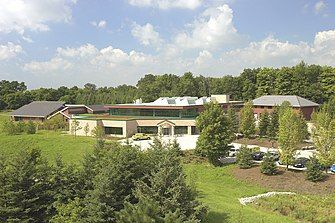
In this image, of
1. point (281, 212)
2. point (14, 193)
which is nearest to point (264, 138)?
point (281, 212)

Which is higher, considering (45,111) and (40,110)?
(40,110)

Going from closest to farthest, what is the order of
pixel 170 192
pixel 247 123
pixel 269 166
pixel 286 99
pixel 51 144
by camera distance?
pixel 170 192 < pixel 269 166 < pixel 51 144 < pixel 247 123 < pixel 286 99

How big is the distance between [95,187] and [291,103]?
53629 millimetres

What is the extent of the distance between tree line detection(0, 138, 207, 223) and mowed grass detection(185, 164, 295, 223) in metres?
2.49

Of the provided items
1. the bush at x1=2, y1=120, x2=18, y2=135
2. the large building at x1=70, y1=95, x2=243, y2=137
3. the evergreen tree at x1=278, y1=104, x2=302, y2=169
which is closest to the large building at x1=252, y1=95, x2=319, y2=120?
the large building at x1=70, y1=95, x2=243, y2=137

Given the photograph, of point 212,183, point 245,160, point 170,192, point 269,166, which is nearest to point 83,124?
point 212,183

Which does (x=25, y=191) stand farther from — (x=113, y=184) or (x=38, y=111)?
(x=38, y=111)

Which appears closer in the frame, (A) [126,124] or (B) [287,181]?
(B) [287,181]

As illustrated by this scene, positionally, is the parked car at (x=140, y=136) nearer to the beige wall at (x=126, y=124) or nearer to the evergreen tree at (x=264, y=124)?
the beige wall at (x=126, y=124)

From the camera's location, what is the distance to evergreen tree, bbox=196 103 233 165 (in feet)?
127

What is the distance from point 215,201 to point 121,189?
8722 millimetres

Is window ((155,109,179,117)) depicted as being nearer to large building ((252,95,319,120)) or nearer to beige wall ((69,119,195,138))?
beige wall ((69,119,195,138))

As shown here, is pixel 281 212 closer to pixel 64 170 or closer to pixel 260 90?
pixel 64 170

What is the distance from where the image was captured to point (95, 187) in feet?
60.5
